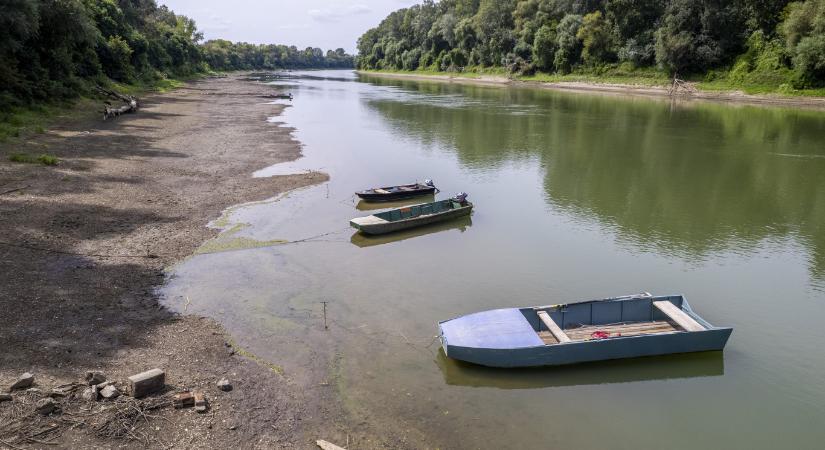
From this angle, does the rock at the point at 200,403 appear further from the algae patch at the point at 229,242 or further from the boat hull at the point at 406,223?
Answer: the boat hull at the point at 406,223

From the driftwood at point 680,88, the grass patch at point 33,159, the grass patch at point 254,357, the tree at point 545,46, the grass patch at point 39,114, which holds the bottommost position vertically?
the grass patch at point 254,357

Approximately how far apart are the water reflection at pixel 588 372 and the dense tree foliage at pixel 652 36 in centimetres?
7211

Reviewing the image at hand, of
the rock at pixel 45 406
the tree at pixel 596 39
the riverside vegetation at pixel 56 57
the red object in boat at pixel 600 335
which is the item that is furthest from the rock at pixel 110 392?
the tree at pixel 596 39

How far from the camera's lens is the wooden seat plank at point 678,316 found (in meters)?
15.4

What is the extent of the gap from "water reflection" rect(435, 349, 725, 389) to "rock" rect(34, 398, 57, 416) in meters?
8.75

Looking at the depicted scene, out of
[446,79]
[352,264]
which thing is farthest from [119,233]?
[446,79]

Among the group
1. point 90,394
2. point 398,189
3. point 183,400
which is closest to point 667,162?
point 398,189

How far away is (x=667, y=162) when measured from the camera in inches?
1665

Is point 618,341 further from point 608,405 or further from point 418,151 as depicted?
point 418,151

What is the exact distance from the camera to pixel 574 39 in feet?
370

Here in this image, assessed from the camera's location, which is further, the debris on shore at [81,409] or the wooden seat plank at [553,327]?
the wooden seat plank at [553,327]

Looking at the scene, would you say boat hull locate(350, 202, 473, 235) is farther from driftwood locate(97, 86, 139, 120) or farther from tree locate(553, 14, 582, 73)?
tree locate(553, 14, 582, 73)

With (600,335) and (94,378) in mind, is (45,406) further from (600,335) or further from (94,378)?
(600,335)

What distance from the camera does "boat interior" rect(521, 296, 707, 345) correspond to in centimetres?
1565
